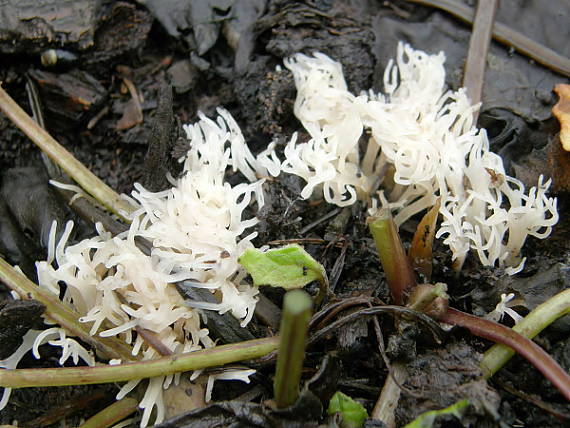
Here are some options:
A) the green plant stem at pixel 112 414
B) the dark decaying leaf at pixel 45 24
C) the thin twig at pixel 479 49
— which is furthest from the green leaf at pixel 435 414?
the dark decaying leaf at pixel 45 24

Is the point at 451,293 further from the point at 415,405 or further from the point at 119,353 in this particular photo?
the point at 119,353

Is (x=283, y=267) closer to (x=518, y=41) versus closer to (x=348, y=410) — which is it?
(x=348, y=410)

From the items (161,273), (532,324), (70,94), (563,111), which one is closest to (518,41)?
(563,111)

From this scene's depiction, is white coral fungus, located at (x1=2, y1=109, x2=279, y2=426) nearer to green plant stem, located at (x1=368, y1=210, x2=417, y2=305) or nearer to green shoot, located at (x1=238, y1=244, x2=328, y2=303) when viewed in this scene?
green shoot, located at (x1=238, y1=244, x2=328, y2=303)

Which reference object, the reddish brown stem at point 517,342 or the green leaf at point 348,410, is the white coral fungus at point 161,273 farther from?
the reddish brown stem at point 517,342

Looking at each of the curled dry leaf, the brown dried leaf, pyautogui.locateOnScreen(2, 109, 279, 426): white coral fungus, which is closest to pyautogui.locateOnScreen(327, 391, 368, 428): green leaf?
pyautogui.locateOnScreen(2, 109, 279, 426): white coral fungus

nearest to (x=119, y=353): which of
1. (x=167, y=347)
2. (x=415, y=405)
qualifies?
(x=167, y=347)
